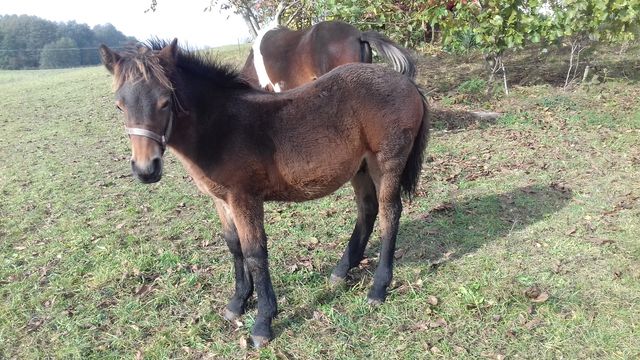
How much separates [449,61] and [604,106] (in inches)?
231

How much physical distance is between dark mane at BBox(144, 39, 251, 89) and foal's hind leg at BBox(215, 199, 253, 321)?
892 millimetres

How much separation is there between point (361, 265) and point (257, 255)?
4.10 ft

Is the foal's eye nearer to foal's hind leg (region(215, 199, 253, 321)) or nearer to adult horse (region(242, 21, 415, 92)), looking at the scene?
foal's hind leg (region(215, 199, 253, 321))

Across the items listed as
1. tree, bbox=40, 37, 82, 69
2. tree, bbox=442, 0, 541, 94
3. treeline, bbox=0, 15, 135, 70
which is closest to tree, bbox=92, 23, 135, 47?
treeline, bbox=0, 15, 135, 70

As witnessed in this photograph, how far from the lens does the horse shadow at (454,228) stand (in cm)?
377

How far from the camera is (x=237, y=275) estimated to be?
3.51m

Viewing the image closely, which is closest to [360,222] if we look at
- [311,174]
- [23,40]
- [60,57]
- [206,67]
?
[311,174]

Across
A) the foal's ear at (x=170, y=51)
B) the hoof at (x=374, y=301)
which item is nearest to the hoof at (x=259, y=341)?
the hoof at (x=374, y=301)

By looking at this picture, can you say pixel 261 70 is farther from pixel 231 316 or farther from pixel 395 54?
pixel 231 316

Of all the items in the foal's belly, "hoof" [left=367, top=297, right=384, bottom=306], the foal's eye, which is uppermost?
the foal's eye

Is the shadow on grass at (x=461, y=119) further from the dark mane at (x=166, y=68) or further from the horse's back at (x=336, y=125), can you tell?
the dark mane at (x=166, y=68)

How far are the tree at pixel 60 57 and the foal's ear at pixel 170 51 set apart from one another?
33.4 meters

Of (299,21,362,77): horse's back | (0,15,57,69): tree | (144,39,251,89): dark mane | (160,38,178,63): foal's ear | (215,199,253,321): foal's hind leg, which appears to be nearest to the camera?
(160,38,178,63): foal's ear

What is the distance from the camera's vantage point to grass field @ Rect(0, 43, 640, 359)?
3109mm
